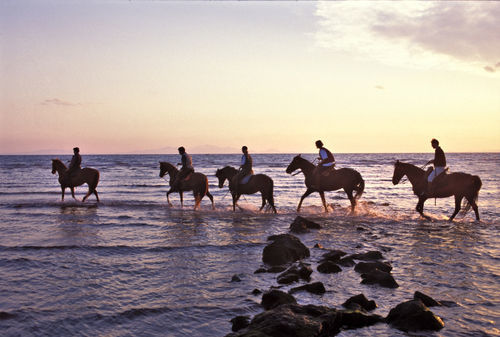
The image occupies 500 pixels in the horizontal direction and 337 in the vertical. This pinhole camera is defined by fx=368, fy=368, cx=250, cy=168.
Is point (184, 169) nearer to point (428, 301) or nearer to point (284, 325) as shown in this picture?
point (428, 301)

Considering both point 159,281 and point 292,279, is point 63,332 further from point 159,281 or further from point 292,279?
point 292,279

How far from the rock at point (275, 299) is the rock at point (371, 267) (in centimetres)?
229

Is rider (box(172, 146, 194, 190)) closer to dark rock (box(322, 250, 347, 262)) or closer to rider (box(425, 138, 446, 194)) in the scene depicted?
rider (box(425, 138, 446, 194))

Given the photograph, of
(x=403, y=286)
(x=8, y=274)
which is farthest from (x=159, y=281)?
(x=403, y=286)

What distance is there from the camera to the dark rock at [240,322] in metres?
4.83

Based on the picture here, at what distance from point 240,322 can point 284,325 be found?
0.92m

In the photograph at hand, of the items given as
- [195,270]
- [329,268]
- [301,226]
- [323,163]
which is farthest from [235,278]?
[323,163]

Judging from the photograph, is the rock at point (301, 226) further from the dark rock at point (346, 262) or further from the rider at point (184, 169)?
the rider at point (184, 169)

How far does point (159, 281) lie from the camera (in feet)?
22.6

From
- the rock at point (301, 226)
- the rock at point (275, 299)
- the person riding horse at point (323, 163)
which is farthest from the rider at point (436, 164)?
the rock at point (275, 299)

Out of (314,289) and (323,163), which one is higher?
(323,163)

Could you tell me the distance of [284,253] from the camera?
7.95 m

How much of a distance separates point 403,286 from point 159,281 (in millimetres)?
4370

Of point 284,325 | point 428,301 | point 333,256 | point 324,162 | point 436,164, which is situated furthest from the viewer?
point 324,162
